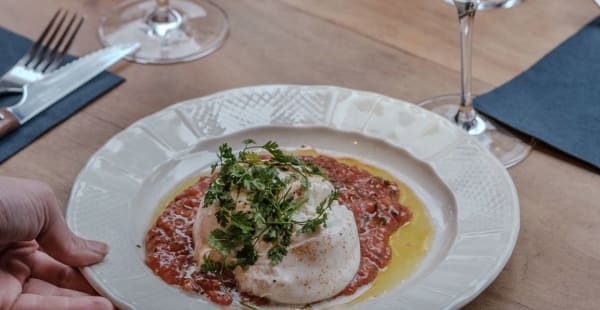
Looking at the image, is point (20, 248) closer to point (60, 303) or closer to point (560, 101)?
point (60, 303)

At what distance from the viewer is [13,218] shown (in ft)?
4.30

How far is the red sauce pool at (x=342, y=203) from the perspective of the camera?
1400mm

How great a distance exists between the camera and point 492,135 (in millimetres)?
1846

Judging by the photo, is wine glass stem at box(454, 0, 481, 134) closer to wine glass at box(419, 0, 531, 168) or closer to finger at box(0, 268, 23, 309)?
wine glass at box(419, 0, 531, 168)

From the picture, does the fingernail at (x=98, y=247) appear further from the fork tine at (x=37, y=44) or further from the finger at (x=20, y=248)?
the fork tine at (x=37, y=44)

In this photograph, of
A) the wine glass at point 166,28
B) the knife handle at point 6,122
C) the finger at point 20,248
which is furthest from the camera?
the wine glass at point 166,28

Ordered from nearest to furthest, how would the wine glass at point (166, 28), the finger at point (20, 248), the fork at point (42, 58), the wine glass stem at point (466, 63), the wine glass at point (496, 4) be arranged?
1. the finger at point (20, 248)
2. the wine glass stem at point (466, 63)
3. the fork at point (42, 58)
4. the wine glass at point (166, 28)
5. the wine glass at point (496, 4)

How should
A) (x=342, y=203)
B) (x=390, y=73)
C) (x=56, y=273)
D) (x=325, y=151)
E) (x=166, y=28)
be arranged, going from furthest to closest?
(x=166, y=28)
(x=390, y=73)
(x=325, y=151)
(x=342, y=203)
(x=56, y=273)

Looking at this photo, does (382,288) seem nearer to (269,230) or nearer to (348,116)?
(269,230)

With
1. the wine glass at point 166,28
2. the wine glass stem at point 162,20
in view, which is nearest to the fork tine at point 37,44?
the wine glass at point 166,28

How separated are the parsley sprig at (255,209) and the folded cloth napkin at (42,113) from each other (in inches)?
22.9

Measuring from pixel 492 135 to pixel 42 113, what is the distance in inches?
40.6

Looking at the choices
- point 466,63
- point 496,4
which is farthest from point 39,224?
point 496,4

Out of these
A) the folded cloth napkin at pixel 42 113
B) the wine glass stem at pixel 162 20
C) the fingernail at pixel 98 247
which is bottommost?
the folded cloth napkin at pixel 42 113
